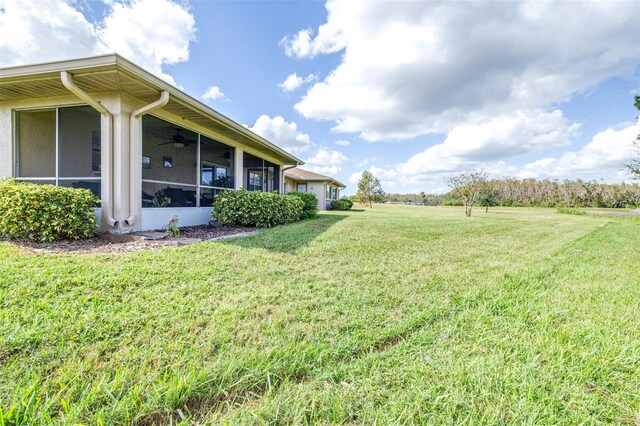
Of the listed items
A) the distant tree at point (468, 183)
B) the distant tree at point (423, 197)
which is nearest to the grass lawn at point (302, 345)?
the distant tree at point (468, 183)

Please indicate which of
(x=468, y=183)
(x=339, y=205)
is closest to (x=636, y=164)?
(x=468, y=183)

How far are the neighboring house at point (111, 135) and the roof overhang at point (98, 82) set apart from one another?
18 mm

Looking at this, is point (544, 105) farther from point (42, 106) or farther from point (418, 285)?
point (42, 106)

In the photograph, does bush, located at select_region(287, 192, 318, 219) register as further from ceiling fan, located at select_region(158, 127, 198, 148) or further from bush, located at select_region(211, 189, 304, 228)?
ceiling fan, located at select_region(158, 127, 198, 148)

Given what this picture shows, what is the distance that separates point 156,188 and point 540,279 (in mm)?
8201

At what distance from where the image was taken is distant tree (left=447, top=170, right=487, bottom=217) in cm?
1944

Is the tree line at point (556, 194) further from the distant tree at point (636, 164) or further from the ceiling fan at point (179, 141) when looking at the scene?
the ceiling fan at point (179, 141)

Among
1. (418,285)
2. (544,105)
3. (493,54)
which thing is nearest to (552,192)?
(544,105)

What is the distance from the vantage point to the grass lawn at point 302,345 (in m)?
1.52

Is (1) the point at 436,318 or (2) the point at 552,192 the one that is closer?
(1) the point at 436,318

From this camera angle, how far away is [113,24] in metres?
7.73

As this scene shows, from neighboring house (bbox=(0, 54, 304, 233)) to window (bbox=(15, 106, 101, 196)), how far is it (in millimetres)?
18

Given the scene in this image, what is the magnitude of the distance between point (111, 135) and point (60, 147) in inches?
62.1

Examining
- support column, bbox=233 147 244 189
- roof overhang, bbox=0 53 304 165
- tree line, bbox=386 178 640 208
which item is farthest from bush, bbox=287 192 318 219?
tree line, bbox=386 178 640 208
